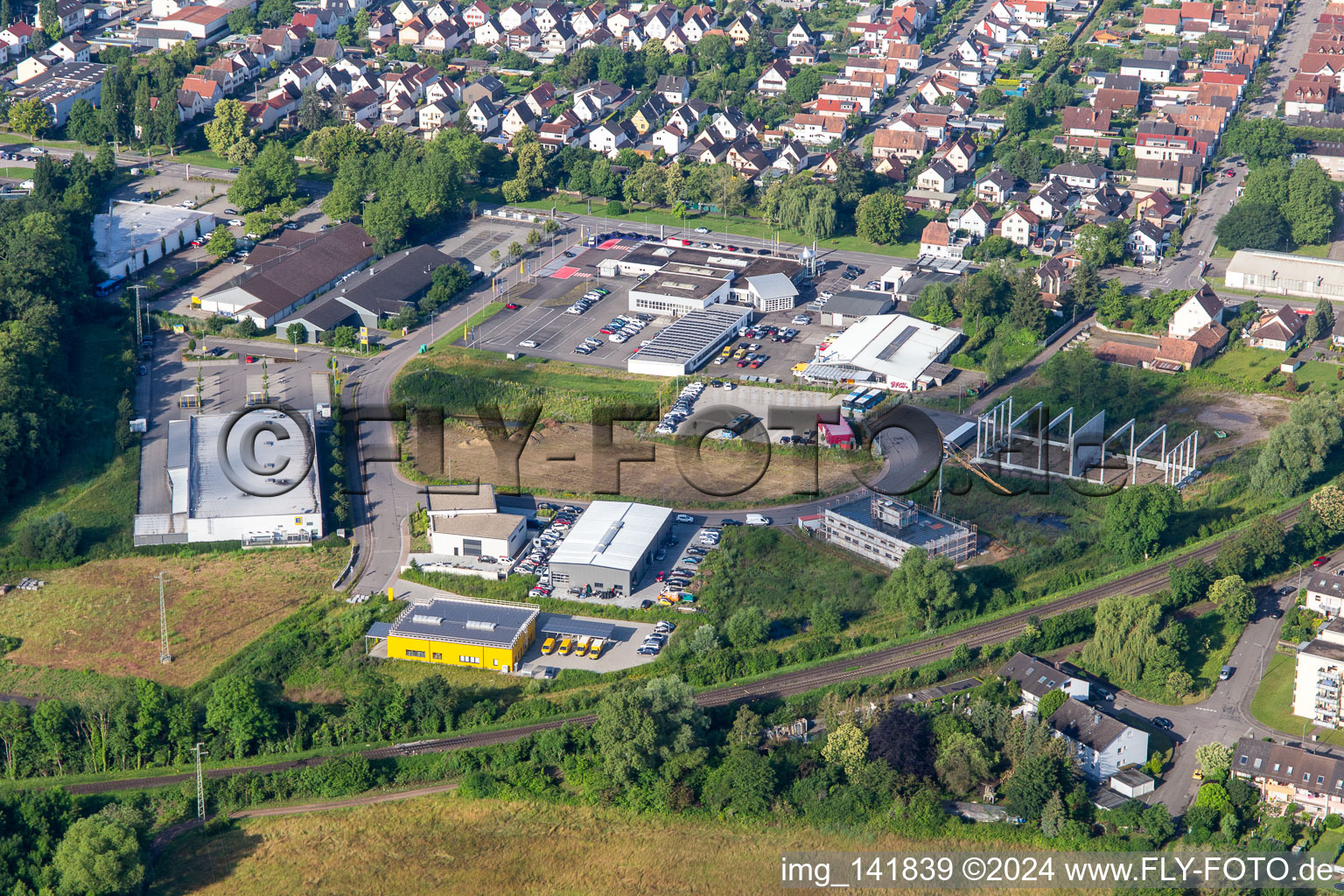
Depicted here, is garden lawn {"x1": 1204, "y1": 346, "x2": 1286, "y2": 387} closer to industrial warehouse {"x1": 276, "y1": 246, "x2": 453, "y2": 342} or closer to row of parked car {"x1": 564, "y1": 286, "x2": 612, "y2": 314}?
row of parked car {"x1": 564, "y1": 286, "x2": 612, "y2": 314}

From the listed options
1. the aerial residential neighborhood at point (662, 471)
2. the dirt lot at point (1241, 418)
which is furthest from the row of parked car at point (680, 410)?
the dirt lot at point (1241, 418)

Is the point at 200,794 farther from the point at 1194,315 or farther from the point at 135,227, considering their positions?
the point at 1194,315

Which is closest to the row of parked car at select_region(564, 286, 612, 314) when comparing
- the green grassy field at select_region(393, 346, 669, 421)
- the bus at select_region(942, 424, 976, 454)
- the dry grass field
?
the green grassy field at select_region(393, 346, 669, 421)

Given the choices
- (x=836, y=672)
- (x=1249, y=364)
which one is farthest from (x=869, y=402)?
(x=836, y=672)

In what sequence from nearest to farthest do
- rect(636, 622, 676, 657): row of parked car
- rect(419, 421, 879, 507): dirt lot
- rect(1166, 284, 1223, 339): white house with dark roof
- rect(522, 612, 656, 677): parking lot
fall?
rect(522, 612, 656, 677): parking lot
rect(636, 622, 676, 657): row of parked car
rect(419, 421, 879, 507): dirt lot
rect(1166, 284, 1223, 339): white house with dark roof

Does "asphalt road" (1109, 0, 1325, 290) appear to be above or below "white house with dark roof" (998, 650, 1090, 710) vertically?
above

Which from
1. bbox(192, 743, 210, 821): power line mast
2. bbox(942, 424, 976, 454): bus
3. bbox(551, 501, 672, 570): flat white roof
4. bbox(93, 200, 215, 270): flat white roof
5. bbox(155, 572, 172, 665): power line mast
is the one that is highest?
bbox(93, 200, 215, 270): flat white roof
